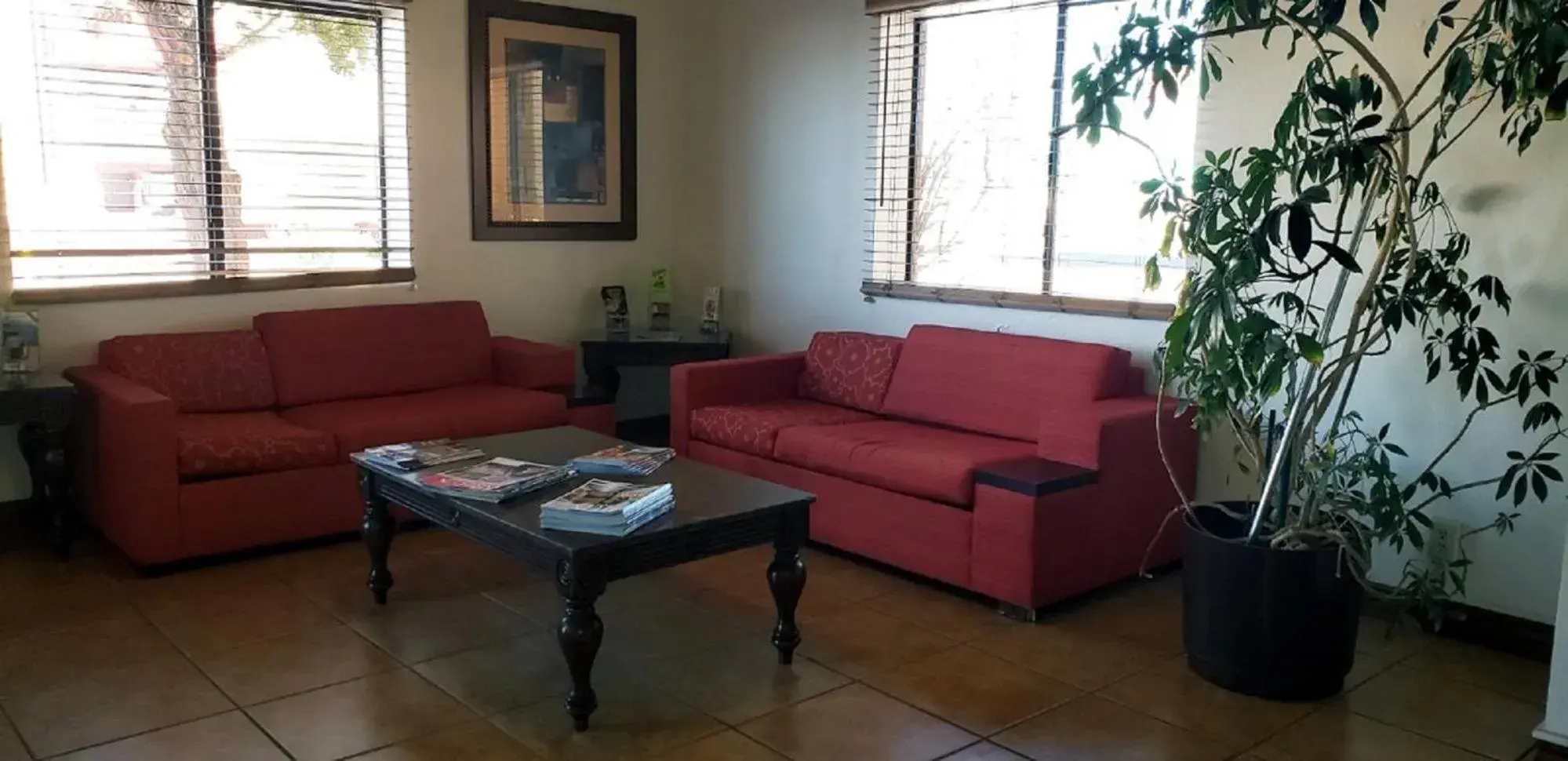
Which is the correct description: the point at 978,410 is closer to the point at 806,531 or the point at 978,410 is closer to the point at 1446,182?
the point at 806,531

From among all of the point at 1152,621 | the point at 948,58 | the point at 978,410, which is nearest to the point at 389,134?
the point at 948,58

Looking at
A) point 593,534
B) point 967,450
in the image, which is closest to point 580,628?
point 593,534

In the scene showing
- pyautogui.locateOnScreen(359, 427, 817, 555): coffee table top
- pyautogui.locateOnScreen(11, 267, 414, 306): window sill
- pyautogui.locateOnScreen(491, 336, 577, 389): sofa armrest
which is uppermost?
pyautogui.locateOnScreen(11, 267, 414, 306): window sill

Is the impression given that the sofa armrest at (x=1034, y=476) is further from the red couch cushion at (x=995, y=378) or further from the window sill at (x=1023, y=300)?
the window sill at (x=1023, y=300)

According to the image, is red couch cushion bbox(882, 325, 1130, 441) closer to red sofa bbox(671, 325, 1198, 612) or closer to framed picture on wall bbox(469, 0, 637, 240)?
red sofa bbox(671, 325, 1198, 612)

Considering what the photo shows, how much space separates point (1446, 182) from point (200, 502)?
12.5 ft

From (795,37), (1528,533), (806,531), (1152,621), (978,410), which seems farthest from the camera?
(795,37)

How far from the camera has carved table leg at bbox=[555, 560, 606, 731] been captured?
8.77ft

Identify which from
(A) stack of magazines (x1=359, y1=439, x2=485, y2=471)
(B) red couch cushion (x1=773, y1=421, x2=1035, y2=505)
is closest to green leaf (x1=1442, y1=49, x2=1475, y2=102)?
(B) red couch cushion (x1=773, y1=421, x2=1035, y2=505)

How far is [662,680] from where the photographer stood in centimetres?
305

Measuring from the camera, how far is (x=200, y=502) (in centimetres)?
378

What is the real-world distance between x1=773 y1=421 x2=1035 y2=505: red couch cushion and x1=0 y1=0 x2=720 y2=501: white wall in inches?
70.5

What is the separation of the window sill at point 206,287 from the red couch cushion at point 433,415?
568 millimetres

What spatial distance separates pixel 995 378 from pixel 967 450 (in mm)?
425
